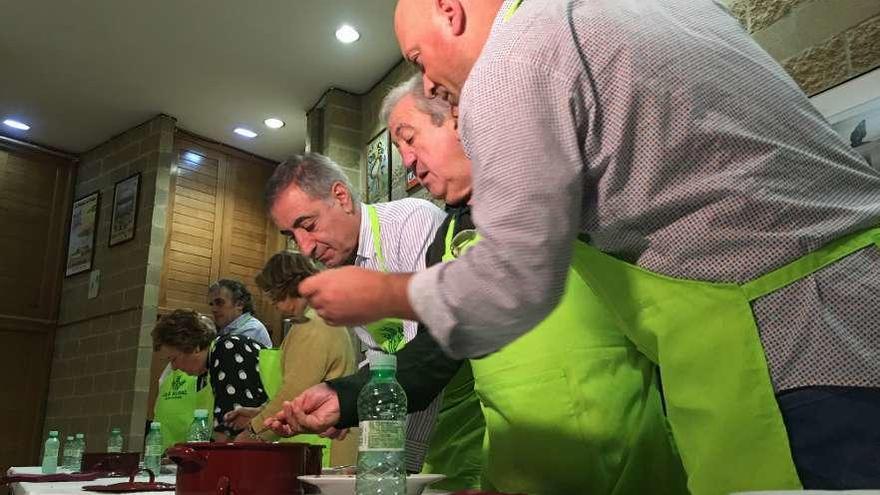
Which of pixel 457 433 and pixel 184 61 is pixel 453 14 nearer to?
pixel 457 433

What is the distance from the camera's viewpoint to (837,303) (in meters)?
0.63

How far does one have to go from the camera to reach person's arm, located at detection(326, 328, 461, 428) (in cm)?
113

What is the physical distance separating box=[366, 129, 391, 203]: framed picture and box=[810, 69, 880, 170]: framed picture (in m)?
2.80

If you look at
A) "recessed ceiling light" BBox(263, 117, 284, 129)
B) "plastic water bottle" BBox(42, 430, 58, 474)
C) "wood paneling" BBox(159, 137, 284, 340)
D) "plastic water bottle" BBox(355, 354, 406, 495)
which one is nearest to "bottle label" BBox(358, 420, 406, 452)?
"plastic water bottle" BBox(355, 354, 406, 495)

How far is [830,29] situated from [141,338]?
4460mm

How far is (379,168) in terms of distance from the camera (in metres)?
4.22

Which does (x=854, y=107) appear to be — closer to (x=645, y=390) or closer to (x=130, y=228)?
(x=645, y=390)

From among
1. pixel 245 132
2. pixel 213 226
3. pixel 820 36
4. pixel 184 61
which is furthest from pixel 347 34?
pixel 820 36

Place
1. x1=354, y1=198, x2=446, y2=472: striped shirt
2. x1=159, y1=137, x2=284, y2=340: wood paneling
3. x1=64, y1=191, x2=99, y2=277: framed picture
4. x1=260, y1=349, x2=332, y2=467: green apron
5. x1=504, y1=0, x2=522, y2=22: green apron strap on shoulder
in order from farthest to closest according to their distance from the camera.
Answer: x1=64, y1=191, x2=99, y2=277: framed picture < x1=159, y1=137, x2=284, y2=340: wood paneling < x1=260, y1=349, x2=332, y2=467: green apron < x1=354, y1=198, x2=446, y2=472: striped shirt < x1=504, y1=0, x2=522, y2=22: green apron strap on shoulder

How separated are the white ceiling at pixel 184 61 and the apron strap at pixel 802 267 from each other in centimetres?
361

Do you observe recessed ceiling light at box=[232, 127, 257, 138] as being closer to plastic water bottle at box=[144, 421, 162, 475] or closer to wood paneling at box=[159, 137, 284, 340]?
wood paneling at box=[159, 137, 284, 340]

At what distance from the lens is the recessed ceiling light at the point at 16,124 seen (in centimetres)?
533

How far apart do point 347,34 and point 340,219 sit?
2558 mm

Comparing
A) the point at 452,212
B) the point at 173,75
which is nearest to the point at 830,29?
the point at 452,212
